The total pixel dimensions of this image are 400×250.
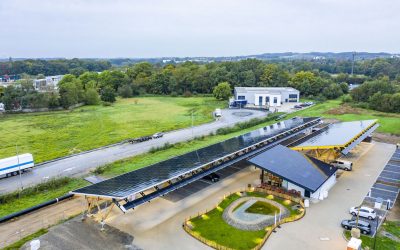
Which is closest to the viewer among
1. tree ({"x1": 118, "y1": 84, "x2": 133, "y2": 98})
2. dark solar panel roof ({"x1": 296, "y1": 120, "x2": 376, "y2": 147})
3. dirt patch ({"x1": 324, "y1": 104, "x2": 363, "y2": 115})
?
dark solar panel roof ({"x1": 296, "y1": 120, "x2": 376, "y2": 147})

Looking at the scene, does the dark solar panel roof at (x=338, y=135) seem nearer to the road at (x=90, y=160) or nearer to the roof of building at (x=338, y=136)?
the roof of building at (x=338, y=136)

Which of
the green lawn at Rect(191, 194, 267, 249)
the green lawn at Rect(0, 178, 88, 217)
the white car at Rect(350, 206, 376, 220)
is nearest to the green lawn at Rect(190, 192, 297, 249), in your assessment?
the green lawn at Rect(191, 194, 267, 249)

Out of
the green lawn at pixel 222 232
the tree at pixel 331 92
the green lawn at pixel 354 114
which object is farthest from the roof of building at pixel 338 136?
the tree at pixel 331 92

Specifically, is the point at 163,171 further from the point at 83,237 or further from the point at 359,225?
the point at 359,225

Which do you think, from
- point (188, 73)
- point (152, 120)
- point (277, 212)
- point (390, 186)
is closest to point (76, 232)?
point (277, 212)

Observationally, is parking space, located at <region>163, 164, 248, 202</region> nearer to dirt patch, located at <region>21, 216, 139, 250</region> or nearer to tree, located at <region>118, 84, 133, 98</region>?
dirt patch, located at <region>21, 216, 139, 250</region>

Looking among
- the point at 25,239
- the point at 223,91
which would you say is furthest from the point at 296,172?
the point at 223,91
